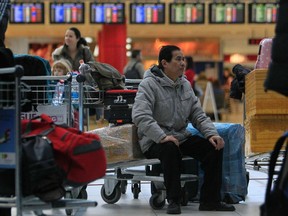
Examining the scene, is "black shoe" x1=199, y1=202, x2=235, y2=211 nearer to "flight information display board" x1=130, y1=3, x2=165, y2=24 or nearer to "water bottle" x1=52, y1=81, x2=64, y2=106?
"water bottle" x1=52, y1=81, x2=64, y2=106

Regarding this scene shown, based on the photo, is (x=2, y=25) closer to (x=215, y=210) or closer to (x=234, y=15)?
(x=215, y=210)

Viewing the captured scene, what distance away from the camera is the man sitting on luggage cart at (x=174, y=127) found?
18.1 ft

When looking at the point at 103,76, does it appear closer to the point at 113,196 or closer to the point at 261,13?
the point at 113,196

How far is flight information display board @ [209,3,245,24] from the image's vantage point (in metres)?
15.7

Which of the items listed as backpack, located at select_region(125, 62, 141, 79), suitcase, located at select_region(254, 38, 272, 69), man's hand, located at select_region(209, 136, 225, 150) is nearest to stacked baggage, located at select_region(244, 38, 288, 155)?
suitcase, located at select_region(254, 38, 272, 69)

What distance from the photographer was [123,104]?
6.07m

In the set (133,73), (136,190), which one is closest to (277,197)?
(136,190)

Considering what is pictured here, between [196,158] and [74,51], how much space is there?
3.06 metres

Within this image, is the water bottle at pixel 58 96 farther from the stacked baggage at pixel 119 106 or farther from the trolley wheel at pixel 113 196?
the trolley wheel at pixel 113 196

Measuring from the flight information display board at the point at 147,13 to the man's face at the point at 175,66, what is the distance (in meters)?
9.76

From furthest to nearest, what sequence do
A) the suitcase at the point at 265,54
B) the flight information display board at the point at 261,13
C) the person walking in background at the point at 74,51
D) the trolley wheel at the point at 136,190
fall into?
the flight information display board at the point at 261,13 < the person walking in background at the point at 74,51 < the trolley wheel at the point at 136,190 < the suitcase at the point at 265,54

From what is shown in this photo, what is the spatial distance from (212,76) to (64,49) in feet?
58.5

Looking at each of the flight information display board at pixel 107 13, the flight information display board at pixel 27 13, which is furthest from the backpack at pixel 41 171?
the flight information display board at pixel 27 13

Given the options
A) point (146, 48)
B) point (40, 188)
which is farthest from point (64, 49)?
point (146, 48)
